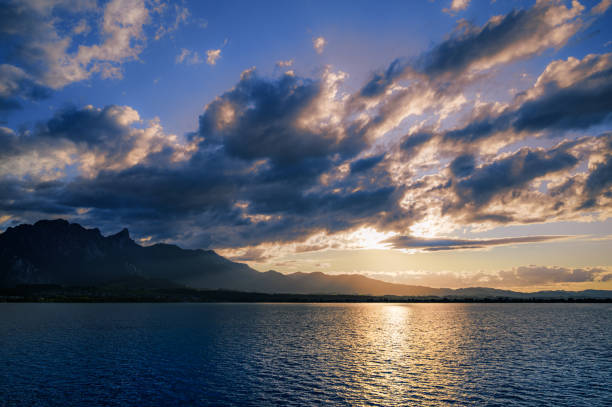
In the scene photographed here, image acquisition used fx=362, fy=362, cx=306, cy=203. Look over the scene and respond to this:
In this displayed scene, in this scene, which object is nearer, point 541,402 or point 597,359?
point 541,402

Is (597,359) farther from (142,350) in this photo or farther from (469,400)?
(142,350)

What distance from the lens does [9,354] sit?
84500 millimetres

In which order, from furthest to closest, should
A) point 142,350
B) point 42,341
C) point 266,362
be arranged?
point 42,341 < point 142,350 < point 266,362

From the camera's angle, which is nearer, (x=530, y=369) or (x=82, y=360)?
(x=530, y=369)

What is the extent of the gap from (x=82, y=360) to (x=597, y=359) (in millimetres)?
119374

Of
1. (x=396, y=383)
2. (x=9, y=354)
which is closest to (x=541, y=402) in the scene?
(x=396, y=383)

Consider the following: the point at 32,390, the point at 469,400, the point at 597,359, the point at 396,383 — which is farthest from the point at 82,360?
the point at 597,359

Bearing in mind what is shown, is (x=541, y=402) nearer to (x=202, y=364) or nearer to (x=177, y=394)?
(x=177, y=394)

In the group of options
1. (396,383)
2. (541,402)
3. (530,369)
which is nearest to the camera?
(541,402)

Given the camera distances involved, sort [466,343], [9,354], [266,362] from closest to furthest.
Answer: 1. [266,362]
2. [9,354]
3. [466,343]

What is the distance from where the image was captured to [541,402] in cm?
5231

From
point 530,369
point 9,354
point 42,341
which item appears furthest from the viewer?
point 42,341

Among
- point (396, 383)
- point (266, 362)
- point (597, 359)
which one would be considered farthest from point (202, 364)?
point (597, 359)

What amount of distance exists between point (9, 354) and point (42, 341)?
78.1 ft
